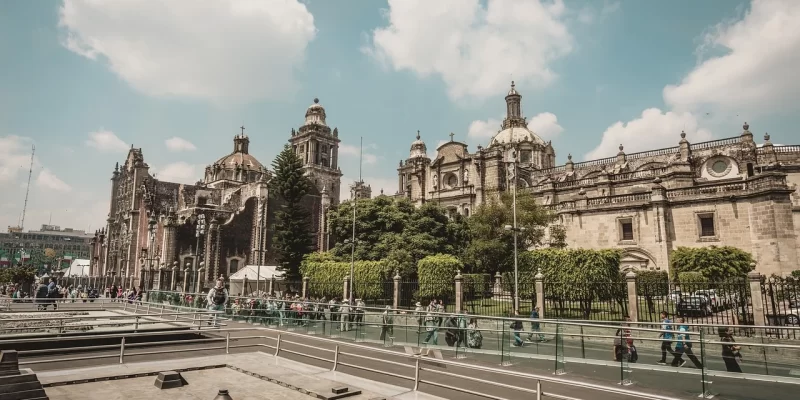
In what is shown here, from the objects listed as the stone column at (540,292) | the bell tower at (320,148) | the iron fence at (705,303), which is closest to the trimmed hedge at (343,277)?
the stone column at (540,292)

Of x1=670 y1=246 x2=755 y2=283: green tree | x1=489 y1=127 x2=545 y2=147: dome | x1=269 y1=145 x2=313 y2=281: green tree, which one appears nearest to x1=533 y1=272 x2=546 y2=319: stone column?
x1=670 y1=246 x2=755 y2=283: green tree

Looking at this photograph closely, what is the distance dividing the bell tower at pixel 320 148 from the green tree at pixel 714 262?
50399mm

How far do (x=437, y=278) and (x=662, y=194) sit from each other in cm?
1552

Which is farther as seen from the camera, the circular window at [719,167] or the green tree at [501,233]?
the circular window at [719,167]

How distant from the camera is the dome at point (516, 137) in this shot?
67500 millimetres

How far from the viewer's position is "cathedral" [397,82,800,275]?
83.8 ft

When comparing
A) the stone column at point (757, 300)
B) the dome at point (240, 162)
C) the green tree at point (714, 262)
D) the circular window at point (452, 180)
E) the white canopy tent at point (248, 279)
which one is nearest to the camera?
the stone column at point (757, 300)

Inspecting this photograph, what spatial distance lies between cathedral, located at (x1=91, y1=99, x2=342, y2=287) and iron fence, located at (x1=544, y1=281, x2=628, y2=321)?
1753 centimetres

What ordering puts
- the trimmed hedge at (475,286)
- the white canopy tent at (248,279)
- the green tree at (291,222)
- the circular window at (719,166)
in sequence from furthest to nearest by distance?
the circular window at (719,166) < the green tree at (291,222) < the white canopy tent at (248,279) < the trimmed hedge at (475,286)

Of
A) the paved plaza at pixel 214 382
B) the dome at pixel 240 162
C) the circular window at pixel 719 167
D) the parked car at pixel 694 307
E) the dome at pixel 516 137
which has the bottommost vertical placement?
the paved plaza at pixel 214 382

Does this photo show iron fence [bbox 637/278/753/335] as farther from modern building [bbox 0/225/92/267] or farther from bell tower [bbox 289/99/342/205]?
modern building [bbox 0/225/92/267]

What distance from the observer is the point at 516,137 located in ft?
224

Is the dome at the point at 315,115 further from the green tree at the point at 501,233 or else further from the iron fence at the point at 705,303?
the iron fence at the point at 705,303

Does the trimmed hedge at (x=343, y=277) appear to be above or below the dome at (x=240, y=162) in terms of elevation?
below
